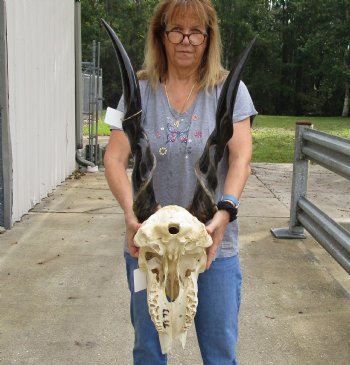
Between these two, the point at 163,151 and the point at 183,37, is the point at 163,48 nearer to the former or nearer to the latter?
the point at 183,37

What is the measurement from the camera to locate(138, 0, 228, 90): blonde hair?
7.28 feet

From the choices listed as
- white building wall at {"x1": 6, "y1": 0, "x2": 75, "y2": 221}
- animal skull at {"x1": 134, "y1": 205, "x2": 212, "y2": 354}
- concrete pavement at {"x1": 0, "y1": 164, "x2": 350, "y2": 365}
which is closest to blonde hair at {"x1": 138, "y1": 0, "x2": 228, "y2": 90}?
animal skull at {"x1": 134, "y1": 205, "x2": 212, "y2": 354}

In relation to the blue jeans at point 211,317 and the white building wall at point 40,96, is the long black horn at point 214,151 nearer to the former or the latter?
the blue jeans at point 211,317

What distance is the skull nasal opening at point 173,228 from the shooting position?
179 cm

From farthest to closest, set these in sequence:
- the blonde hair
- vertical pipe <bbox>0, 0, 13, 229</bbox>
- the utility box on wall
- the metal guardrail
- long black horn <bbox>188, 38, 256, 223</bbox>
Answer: the utility box on wall < vertical pipe <bbox>0, 0, 13, 229</bbox> < the metal guardrail < the blonde hair < long black horn <bbox>188, 38, 256, 223</bbox>

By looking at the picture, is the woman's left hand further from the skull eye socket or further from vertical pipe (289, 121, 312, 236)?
vertical pipe (289, 121, 312, 236)

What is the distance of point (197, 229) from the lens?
1839mm

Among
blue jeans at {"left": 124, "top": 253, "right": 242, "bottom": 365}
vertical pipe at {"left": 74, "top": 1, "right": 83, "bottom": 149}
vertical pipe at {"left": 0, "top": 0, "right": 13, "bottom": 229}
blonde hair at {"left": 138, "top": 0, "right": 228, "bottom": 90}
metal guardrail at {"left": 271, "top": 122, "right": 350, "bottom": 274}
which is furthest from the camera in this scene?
vertical pipe at {"left": 74, "top": 1, "right": 83, "bottom": 149}

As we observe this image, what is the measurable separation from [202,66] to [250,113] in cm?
29

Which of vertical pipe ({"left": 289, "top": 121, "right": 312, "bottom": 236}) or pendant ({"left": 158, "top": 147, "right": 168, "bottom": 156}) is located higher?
pendant ({"left": 158, "top": 147, "right": 168, "bottom": 156})

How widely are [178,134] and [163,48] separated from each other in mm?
420

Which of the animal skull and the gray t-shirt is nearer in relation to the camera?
the animal skull

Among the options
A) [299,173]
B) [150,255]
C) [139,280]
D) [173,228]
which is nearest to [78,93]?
[299,173]

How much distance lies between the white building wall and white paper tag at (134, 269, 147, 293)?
4.49 metres
